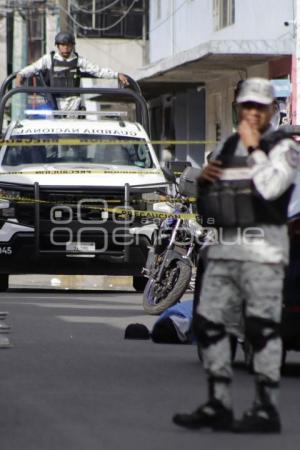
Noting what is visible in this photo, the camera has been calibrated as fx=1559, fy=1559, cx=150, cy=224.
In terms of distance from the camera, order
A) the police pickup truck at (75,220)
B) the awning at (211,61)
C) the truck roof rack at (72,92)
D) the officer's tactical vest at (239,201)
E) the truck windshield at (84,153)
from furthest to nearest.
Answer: the awning at (211,61), the truck roof rack at (72,92), the truck windshield at (84,153), the police pickup truck at (75,220), the officer's tactical vest at (239,201)

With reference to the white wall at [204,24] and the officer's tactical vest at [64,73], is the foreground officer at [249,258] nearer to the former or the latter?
the officer's tactical vest at [64,73]

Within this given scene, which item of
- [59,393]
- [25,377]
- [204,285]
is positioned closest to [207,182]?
[204,285]

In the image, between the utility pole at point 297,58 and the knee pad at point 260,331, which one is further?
the utility pole at point 297,58

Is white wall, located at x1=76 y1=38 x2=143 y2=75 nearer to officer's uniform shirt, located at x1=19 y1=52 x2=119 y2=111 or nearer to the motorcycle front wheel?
officer's uniform shirt, located at x1=19 y1=52 x2=119 y2=111

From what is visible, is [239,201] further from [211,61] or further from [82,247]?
[211,61]

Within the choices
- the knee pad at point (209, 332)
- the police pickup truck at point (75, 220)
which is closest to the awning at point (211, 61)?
the police pickup truck at point (75, 220)

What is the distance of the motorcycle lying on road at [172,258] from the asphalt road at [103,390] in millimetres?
708

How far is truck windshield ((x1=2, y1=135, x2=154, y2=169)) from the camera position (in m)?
19.4

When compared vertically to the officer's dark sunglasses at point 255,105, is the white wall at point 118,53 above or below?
above

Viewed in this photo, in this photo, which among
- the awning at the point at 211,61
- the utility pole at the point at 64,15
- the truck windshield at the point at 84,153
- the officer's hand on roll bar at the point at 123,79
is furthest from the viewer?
the utility pole at the point at 64,15

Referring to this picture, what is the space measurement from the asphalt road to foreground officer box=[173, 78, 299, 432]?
20 cm

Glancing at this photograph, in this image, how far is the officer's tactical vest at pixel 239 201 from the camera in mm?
8086

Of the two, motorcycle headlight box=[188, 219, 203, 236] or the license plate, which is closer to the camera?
motorcycle headlight box=[188, 219, 203, 236]

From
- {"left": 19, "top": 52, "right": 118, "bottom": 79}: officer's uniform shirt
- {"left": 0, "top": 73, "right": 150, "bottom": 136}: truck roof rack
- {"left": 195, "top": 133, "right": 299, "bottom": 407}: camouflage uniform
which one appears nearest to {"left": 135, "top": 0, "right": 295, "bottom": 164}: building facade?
{"left": 19, "top": 52, "right": 118, "bottom": 79}: officer's uniform shirt
